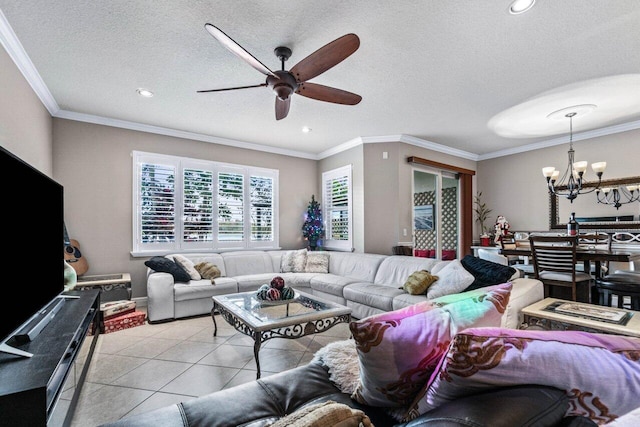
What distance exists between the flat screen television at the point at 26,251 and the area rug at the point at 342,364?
4.67ft

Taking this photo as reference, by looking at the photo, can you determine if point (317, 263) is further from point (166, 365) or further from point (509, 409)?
point (509, 409)

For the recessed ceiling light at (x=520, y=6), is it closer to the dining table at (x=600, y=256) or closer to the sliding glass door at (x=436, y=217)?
the dining table at (x=600, y=256)

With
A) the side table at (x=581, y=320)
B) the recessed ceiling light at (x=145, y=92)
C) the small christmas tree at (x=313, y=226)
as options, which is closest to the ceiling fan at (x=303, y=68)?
the recessed ceiling light at (x=145, y=92)

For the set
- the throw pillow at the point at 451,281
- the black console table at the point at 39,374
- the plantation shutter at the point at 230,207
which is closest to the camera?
the black console table at the point at 39,374

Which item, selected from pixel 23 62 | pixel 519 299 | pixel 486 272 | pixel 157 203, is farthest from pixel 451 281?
pixel 23 62

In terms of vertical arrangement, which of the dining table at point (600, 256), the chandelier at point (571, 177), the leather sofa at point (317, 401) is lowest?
the leather sofa at point (317, 401)

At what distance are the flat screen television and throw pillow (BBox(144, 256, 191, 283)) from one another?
5.22 feet

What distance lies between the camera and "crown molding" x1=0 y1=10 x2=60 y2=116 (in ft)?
7.52

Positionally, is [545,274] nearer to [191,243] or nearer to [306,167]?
[306,167]

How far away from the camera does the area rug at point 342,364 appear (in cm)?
124

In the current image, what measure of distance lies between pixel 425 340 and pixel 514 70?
309cm

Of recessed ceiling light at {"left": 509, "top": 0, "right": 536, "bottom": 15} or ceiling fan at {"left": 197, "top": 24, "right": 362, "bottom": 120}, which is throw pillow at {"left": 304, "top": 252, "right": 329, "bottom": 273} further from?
recessed ceiling light at {"left": 509, "top": 0, "right": 536, "bottom": 15}

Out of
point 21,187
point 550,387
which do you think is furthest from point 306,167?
point 550,387

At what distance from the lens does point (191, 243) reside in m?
4.75
